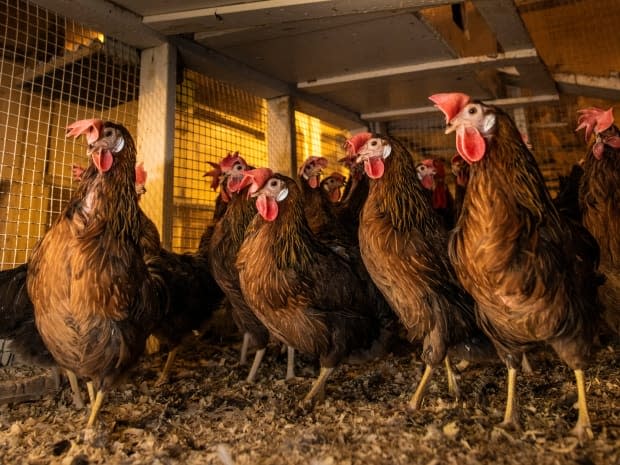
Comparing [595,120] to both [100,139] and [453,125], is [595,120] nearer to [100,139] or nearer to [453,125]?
[453,125]

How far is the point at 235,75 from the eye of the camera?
144 inches

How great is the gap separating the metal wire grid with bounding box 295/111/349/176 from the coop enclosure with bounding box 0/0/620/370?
0.07 m

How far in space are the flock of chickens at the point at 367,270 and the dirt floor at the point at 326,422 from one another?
0.14 m

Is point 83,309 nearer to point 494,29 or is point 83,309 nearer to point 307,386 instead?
point 307,386

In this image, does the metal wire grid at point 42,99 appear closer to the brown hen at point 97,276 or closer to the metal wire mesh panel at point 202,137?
the metal wire mesh panel at point 202,137

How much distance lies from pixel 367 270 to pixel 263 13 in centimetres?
169

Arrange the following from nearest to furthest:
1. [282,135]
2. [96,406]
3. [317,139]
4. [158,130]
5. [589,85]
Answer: [96,406] < [158,130] < [589,85] < [282,135] < [317,139]

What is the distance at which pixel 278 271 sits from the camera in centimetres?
233

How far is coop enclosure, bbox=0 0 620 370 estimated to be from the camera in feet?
9.38

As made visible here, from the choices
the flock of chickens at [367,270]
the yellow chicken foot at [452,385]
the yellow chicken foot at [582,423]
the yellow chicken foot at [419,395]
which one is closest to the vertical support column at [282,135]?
the flock of chickens at [367,270]

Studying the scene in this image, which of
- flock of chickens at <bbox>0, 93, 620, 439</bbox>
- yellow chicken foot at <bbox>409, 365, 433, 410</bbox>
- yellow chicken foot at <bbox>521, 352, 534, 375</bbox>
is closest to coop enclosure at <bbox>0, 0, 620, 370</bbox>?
flock of chickens at <bbox>0, 93, 620, 439</bbox>

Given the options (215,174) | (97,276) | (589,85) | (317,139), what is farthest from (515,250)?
(317,139)

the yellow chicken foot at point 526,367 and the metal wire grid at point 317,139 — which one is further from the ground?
the metal wire grid at point 317,139

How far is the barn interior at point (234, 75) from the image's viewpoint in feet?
9.33
